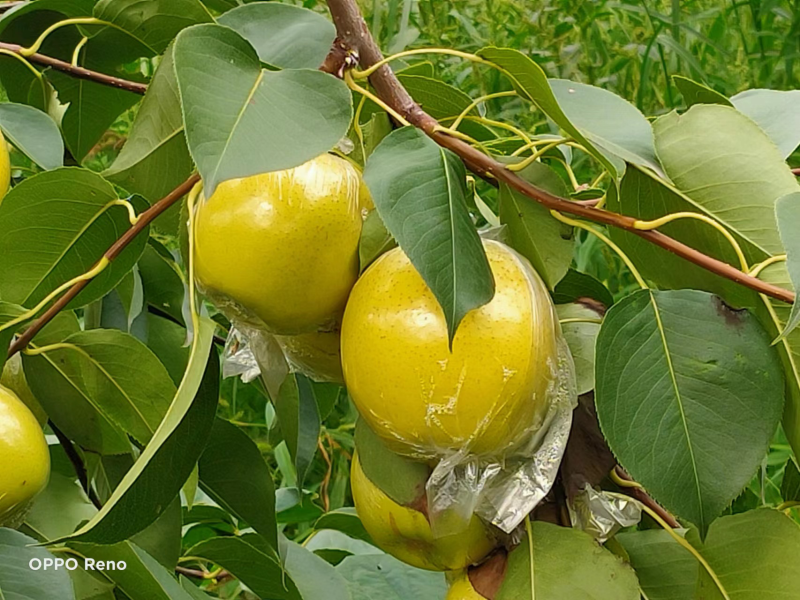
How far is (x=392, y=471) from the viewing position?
0.59 meters

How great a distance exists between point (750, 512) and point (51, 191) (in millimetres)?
477

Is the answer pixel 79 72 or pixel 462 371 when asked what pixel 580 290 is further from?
pixel 79 72

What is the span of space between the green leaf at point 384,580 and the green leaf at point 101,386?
324 mm

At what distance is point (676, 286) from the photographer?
576mm

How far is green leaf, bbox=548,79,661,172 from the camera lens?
50 centimetres

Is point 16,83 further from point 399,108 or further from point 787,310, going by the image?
point 787,310

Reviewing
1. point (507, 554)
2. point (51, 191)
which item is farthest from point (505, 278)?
point (51, 191)

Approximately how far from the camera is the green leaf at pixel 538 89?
0.48 meters

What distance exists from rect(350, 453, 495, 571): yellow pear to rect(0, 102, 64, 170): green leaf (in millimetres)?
368

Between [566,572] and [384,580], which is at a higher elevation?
[566,572]

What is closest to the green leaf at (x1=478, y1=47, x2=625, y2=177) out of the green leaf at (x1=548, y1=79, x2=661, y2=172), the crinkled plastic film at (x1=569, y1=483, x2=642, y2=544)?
the green leaf at (x1=548, y1=79, x2=661, y2=172)

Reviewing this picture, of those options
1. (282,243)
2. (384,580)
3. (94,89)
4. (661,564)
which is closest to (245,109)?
(282,243)

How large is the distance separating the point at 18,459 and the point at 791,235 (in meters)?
0.47

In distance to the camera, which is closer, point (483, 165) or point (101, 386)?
point (483, 165)
